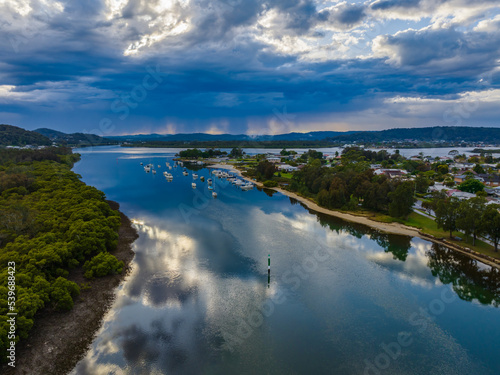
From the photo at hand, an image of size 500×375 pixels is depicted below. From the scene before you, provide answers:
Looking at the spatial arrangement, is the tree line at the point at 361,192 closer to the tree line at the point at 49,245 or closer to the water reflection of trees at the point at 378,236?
the water reflection of trees at the point at 378,236

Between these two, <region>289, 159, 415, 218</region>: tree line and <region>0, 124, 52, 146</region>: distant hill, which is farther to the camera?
<region>0, 124, 52, 146</region>: distant hill

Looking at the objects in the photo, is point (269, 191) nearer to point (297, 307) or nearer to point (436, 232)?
point (436, 232)

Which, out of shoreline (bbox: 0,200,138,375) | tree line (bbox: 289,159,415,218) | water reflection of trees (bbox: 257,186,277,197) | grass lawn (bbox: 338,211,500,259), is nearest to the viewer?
shoreline (bbox: 0,200,138,375)

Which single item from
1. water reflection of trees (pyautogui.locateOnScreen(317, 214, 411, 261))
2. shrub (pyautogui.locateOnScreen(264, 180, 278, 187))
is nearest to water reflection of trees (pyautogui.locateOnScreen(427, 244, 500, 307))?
water reflection of trees (pyautogui.locateOnScreen(317, 214, 411, 261))

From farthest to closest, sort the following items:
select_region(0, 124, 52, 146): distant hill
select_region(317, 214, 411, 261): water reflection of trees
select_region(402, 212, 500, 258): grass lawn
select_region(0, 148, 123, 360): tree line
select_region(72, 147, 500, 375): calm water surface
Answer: select_region(0, 124, 52, 146): distant hill < select_region(317, 214, 411, 261): water reflection of trees < select_region(402, 212, 500, 258): grass lawn < select_region(0, 148, 123, 360): tree line < select_region(72, 147, 500, 375): calm water surface

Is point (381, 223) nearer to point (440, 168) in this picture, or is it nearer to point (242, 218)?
point (242, 218)

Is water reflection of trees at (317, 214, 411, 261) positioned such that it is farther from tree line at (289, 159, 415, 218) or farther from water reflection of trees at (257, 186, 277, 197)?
water reflection of trees at (257, 186, 277, 197)

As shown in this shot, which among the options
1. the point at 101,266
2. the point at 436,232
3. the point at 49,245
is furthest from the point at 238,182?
the point at 49,245
